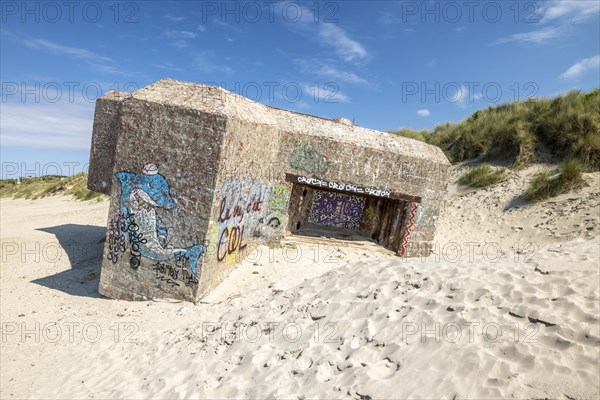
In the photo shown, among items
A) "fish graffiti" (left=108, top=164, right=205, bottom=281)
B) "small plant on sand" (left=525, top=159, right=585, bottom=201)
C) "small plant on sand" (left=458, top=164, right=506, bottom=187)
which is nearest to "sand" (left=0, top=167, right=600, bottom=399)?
"fish graffiti" (left=108, top=164, right=205, bottom=281)

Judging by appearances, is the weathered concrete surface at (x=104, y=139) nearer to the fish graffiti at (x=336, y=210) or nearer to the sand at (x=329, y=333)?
the sand at (x=329, y=333)

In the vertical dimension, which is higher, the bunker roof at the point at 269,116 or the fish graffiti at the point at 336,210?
the bunker roof at the point at 269,116

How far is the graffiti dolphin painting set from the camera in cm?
752

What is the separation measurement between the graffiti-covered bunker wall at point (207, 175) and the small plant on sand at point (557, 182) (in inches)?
208

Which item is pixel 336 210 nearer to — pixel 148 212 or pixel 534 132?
pixel 148 212

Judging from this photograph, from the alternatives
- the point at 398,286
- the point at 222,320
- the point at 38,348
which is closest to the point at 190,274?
the point at 222,320

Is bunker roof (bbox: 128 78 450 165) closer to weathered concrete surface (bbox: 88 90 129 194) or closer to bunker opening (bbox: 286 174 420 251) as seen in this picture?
bunker opening (bbox: 286 174 420 251)

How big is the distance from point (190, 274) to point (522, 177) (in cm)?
1436

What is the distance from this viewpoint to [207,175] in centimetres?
724

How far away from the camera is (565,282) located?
482 centimetres

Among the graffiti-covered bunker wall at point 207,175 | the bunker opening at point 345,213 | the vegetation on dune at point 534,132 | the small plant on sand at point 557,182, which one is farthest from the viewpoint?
the vegetation on dune at point 534,132

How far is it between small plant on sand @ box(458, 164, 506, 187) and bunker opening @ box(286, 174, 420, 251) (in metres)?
6.41

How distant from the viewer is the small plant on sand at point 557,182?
1359 centimetres

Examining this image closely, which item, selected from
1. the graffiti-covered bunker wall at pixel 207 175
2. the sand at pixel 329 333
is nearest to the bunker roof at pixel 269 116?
Answer: the graffiti-covered bunker wall at pixel 207 175
